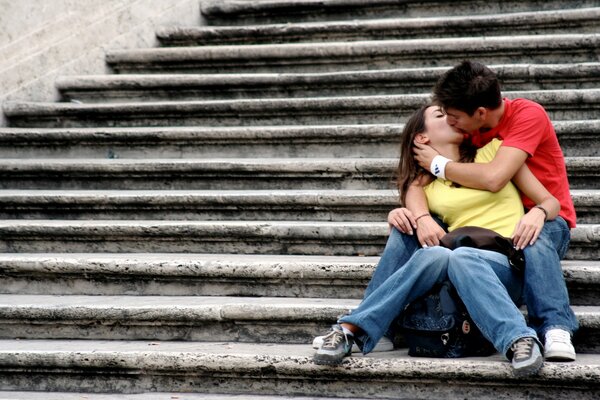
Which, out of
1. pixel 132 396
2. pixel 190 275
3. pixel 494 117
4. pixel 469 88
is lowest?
pixel 132 396

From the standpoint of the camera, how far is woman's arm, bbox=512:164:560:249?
320 centimetres

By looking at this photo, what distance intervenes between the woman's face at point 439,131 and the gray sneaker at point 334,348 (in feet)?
3.15

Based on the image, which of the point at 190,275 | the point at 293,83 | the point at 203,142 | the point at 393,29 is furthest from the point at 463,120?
the point at 393,29

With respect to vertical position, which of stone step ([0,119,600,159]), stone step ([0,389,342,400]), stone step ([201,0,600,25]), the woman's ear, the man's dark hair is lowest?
stone step ([0,389,342,400])

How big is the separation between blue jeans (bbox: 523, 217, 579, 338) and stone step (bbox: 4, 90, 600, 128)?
5.79ft

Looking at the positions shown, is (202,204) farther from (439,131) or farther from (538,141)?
(538,141)

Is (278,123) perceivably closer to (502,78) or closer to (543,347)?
(502,78)

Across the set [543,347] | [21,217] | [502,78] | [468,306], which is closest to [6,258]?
[21,217]

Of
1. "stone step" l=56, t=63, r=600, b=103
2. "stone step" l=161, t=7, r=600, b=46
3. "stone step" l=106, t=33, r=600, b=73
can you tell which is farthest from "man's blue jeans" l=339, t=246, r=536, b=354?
"stone step" l=161, t=7, r=600, b=46

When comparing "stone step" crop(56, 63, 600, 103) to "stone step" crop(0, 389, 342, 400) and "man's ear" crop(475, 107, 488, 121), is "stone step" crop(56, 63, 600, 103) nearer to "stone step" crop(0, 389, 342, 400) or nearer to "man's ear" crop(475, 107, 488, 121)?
Answer: "man's ear" crop(475, 107, 488, 121)

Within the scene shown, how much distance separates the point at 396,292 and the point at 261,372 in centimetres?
62

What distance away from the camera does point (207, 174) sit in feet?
15.4

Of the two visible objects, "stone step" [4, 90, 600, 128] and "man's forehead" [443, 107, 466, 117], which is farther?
"stone step" [4, 90, 600, 128]

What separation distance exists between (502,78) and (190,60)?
227 centimetres
